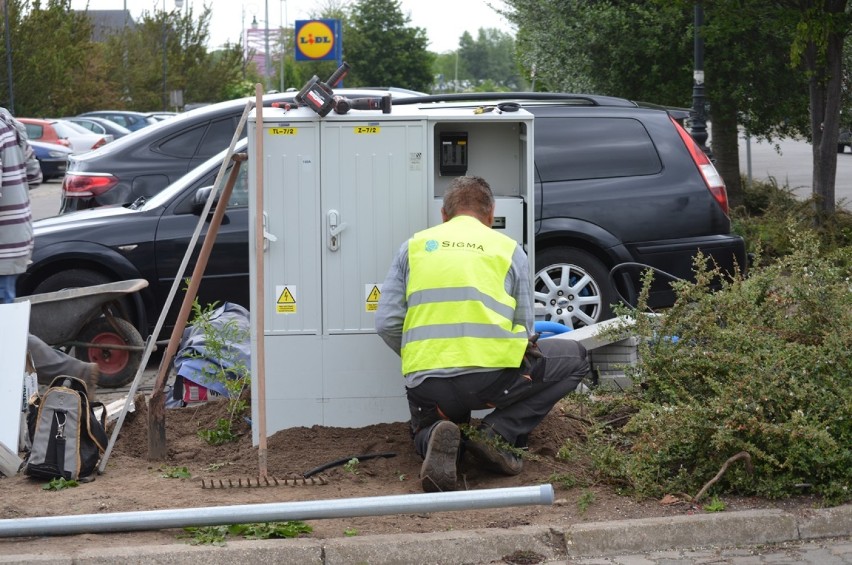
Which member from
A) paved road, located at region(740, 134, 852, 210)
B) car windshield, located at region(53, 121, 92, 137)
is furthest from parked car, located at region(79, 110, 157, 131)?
paved road, located at region(740, 134, 852, 210)

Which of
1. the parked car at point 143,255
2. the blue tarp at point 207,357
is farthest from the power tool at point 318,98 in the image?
the parked car at point 143,255

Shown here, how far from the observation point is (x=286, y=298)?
6234mm

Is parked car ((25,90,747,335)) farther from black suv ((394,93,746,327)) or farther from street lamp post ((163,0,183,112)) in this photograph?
street lamp post ((163,0,183,112))

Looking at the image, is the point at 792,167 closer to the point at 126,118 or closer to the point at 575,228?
the point at 126,118

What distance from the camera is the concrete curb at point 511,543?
4713mm

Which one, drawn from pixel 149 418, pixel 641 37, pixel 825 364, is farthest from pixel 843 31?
pixel 149 418

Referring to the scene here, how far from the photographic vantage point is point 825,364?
5496 millimetres

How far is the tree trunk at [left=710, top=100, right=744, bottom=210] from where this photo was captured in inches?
644

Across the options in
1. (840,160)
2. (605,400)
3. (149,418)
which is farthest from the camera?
(840,160)

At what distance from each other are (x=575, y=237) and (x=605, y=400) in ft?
8.39

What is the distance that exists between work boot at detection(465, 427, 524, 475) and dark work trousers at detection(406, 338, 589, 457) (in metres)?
0.07

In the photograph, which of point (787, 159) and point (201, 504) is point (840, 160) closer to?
point (787, 159)

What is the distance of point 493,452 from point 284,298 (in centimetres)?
143

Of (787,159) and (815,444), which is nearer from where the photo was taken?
(815,444)
